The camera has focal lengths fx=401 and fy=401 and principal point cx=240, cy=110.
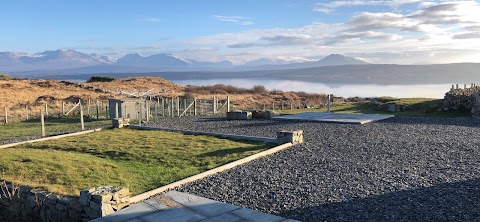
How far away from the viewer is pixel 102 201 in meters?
6.46

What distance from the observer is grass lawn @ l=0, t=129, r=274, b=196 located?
8.69 metres

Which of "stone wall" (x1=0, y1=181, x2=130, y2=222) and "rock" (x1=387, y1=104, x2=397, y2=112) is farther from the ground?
"rock" (x1=387, y1=104, x2=397, y2=112)

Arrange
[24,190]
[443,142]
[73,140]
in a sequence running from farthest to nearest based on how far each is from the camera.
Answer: [73,140] → [443,142] → [24,190]

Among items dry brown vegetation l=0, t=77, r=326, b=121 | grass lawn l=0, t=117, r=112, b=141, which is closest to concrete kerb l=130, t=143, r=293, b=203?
grass lawn l=0, t=117, r=112, b=141

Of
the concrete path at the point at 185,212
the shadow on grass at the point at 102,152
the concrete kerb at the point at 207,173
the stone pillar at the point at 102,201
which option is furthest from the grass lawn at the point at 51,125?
the concrete path at the point at 185,212

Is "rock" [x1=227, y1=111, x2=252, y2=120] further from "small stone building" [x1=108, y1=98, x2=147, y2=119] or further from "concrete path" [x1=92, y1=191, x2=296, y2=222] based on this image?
"concrete path" [x1=92, y1=191, x2=296, y2=222]

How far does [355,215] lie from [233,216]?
1964 mm

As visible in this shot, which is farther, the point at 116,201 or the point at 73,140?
the point at 73,140

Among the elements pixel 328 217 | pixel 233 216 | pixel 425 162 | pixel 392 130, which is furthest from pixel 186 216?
pixel 392 130

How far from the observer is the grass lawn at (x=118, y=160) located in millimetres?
8688

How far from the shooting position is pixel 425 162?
10.0 meters

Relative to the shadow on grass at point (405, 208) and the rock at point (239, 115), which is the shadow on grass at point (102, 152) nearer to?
the shadow on grass at point (405, 208)

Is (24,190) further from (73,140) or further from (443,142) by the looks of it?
(443,142)

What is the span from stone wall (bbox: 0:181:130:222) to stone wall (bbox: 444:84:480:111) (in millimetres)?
19823
